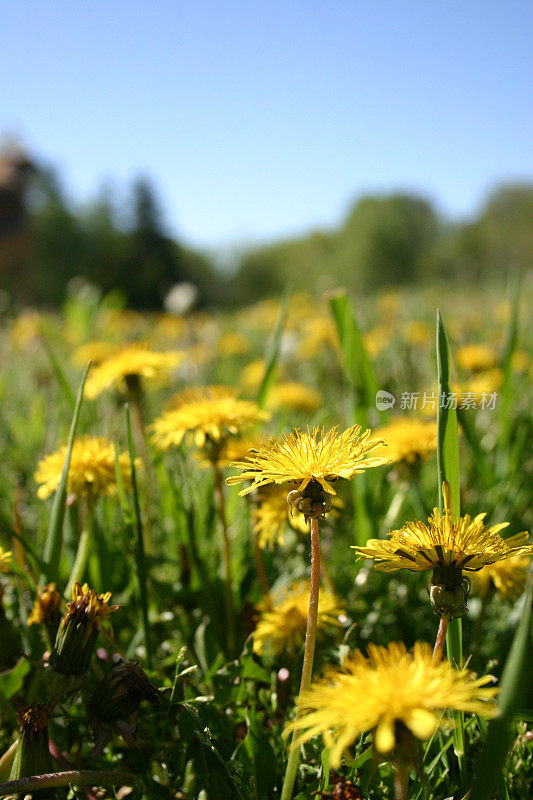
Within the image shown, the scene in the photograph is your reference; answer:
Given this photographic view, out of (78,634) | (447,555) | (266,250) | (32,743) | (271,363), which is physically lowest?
(32,743)

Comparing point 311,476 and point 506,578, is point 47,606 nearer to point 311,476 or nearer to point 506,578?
point 311,476

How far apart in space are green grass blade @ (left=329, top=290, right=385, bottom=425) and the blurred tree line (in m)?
17.4

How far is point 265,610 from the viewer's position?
3.28ft

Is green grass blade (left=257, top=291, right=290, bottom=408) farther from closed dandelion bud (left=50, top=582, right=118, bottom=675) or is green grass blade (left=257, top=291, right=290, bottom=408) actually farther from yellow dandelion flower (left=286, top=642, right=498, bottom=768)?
yellow dandelion flower (left=286, top=642, right=498, bottom=768)

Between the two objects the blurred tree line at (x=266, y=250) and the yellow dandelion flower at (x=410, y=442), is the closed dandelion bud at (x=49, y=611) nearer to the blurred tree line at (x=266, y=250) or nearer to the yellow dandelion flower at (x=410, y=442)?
the yellow dandelion flower at (x=410, y=442)

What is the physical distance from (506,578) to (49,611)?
0.68 metres

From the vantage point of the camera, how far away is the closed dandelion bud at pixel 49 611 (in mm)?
840

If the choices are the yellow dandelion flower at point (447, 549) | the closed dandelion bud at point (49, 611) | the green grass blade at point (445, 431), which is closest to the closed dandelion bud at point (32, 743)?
the closed dandelion bud at point (49, 611)

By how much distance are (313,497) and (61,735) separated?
0.63 meters

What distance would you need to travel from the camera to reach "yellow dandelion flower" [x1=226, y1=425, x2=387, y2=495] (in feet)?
2.12

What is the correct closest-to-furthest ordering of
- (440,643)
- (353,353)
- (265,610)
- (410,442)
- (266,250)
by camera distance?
(440,643), (265,610), (410,442), (353,353), (266,250)

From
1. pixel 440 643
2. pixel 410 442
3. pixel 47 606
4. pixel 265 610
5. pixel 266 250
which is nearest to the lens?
pixel 440 643

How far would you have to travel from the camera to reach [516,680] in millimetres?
473

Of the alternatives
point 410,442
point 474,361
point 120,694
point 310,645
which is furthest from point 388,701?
point 474,361
